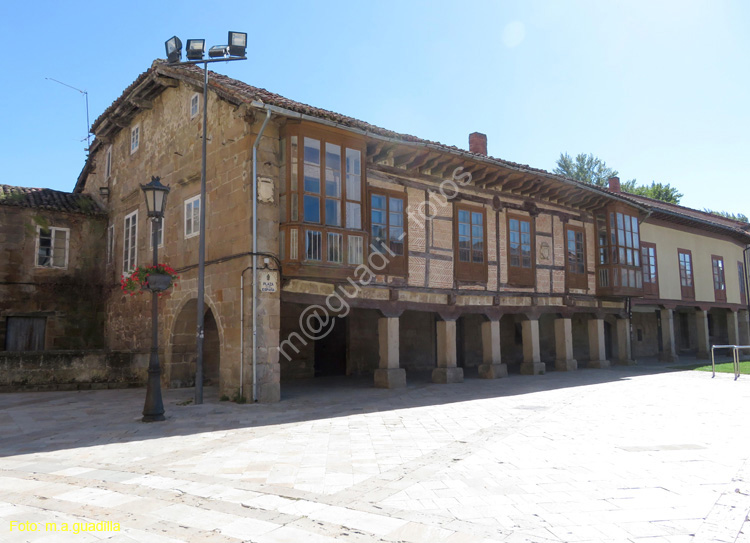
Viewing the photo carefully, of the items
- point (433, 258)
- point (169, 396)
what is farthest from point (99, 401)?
point (433, 258)

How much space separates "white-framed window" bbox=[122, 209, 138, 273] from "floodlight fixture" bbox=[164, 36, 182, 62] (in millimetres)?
6599

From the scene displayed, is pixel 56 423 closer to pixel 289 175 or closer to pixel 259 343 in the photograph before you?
pixel 259 343

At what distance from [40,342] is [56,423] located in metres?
10.2

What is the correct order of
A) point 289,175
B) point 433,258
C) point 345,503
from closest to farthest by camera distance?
point 345,503, point 289,175, point 433,258

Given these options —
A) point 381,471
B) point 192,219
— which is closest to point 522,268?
point 192,219

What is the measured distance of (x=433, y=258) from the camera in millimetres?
14406

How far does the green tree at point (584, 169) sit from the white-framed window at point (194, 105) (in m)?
36.7

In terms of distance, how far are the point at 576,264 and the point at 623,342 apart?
437cm

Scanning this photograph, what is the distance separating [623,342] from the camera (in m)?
20.6

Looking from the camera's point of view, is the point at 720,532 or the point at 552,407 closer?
the point at 720,532

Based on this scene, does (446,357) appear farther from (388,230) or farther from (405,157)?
(405,157)

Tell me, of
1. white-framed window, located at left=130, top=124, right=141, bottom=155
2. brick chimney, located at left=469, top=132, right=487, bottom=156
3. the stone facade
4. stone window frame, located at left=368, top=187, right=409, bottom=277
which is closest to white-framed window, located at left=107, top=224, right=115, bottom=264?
the stone facade

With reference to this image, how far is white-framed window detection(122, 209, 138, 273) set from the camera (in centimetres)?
1597

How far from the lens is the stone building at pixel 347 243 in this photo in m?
11.1
